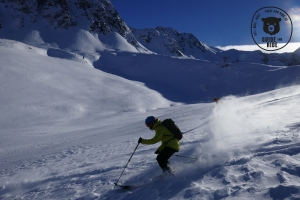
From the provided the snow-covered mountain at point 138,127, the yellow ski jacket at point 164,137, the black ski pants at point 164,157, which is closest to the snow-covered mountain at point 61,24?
the snow-covered mountain at point 138,127

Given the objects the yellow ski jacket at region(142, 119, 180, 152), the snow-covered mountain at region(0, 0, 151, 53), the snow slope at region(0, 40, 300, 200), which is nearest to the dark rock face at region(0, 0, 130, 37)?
the snow-covered mountain at region(0, 0, 151, 53)

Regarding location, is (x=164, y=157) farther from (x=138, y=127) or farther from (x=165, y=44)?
(x=165, y=44)

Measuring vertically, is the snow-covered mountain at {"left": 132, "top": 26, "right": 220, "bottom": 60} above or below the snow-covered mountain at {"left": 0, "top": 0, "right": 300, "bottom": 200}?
above

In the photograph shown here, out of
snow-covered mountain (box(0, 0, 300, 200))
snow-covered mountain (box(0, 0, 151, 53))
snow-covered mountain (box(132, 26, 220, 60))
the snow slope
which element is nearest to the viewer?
the snow slope

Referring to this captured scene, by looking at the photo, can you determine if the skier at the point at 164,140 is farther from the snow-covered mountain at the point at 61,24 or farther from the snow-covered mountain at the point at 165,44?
the snow-covered mountain at the point at 165,44

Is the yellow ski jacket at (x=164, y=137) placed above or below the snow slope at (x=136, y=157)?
above

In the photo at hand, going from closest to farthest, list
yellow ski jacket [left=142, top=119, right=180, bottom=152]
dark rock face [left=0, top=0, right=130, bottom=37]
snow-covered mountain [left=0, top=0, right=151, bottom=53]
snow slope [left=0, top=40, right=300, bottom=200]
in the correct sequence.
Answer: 1. snow slope [left=0, top=40, right=300, bottom=200]
2. yellow ski jacket [left=142, top=119, right=180, bottom=152]
3. snow-covered mountain [left=0, top=0, right=151, bottom=53]
4. dark rock face [left=0, top=0, right=130, bottom=37]

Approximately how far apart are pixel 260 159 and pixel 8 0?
9736 cm

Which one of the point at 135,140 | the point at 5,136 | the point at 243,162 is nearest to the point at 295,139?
the point at 243,162

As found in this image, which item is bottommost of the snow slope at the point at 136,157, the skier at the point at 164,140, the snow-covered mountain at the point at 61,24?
the snow slope at the point at 136,157

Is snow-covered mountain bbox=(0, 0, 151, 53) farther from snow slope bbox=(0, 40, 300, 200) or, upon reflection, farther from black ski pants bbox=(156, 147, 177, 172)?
black ski pants bbox=(156, 147, 177, 172)

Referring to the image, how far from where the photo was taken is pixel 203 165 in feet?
19.5

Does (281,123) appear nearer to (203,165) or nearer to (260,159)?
(260,159)

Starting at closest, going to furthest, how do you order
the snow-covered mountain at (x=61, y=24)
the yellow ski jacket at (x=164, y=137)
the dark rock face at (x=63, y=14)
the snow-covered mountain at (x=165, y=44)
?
the yellow ski jacket at (x=164, y=137) → the snow-covered mountain at (x=61, y=24) → the dark rock face at (x=63, y=14) → the snow-covered mountain at (x=165, y=44)
